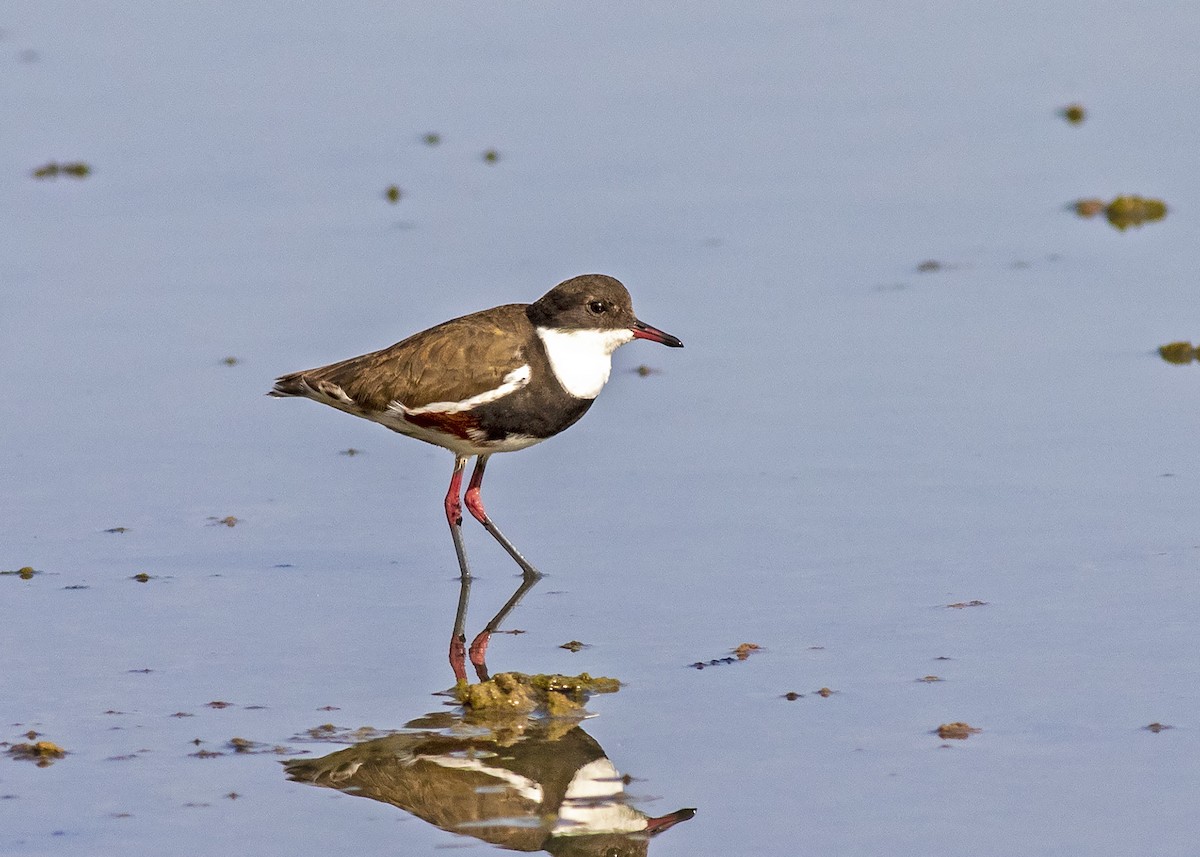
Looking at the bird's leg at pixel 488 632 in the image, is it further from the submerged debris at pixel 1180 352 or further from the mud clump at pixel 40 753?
the submerged debris at pixel 1180 352

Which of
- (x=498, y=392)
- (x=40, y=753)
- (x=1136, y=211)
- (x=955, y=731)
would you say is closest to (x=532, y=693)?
(x=955, y=731)

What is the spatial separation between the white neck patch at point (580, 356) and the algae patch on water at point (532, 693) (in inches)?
81.4

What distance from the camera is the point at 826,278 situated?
12938 mm

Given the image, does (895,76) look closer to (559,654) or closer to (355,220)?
(355,220)

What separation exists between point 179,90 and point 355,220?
3464 millimetres

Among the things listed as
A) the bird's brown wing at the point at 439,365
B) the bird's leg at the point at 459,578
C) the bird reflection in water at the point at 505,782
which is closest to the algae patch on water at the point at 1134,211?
the bird's brown wing at the point at 439,365

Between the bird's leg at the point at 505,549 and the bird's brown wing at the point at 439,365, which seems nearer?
the bird's leg at the point at 505,549

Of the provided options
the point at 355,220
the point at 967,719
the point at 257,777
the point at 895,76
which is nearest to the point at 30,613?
the point at 257,777

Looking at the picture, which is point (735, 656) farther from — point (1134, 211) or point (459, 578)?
point (1134, 211)

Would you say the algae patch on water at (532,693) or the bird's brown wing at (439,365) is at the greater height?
the bird's brown wing at (439,365)

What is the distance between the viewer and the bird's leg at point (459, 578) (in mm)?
8250

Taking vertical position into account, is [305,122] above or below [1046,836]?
above

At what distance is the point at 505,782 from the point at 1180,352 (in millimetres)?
6074

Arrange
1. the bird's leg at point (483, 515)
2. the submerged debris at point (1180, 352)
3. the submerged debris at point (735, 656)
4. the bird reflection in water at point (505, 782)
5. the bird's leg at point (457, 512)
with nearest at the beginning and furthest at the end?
the bird reflection in water at point (505, 782) < the submerged debris at point (735, 656) < the bird's leg at point (483, 515) < the bird's leg at point (457, 512) < the submerged debris at point (1180, 352)
